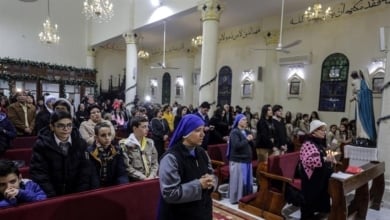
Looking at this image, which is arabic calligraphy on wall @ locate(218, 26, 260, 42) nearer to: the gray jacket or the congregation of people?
the congregation of people

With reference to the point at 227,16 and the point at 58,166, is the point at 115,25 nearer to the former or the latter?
the point at 227,16

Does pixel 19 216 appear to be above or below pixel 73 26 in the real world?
below

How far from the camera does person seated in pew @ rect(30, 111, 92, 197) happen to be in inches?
79.9

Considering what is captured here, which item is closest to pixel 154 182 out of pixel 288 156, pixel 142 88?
pixel 288 156

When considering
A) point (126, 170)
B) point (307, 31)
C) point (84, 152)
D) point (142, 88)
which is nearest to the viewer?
point (84, 152)

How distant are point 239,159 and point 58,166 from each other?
2620 mm

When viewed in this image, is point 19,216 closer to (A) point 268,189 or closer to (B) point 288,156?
(A) point 268,189

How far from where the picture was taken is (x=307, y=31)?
9.68 meters

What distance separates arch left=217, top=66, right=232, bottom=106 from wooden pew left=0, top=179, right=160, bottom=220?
33.8ft

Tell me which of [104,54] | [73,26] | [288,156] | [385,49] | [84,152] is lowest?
[288,156]

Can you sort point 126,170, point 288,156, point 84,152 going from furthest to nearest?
point 288,156, point 126,170, point 84,152

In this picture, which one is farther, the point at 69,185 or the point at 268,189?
the point at 268,189

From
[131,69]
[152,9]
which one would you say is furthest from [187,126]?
[131,69]

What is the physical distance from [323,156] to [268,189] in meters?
0.92
